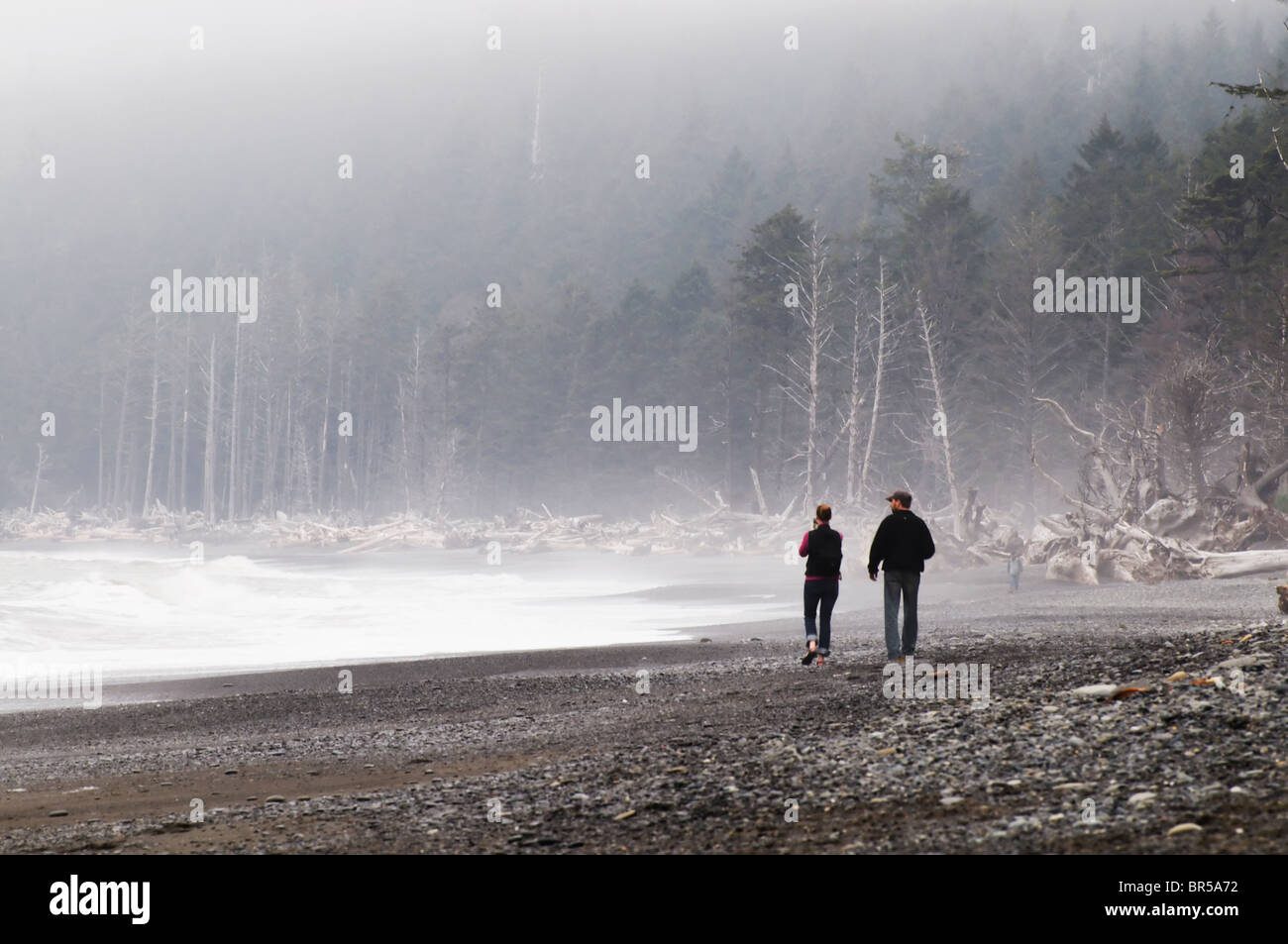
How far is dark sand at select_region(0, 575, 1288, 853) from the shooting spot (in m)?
6.35

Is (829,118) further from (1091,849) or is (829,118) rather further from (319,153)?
(1091,849)

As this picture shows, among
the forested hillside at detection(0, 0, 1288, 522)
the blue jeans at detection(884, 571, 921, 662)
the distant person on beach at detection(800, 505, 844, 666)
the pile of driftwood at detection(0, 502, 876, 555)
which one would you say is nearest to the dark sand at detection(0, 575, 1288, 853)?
the blue jeans at detection(884, 571, 921, 662)

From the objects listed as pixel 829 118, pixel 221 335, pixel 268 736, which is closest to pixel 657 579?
pixel 268 736

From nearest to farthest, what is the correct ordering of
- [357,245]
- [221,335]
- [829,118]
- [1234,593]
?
1. [1234,593]
2. [221,335]
3. [829,118]
4. [357,245]

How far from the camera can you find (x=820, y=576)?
14219 mm

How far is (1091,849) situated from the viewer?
18.2 feet

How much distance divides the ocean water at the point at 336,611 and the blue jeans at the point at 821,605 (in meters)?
7.15

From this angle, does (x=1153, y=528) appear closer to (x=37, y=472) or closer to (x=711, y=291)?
(x=711, y=291)

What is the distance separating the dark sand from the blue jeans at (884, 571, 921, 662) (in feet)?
1.13

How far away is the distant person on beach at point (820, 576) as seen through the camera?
46.2ft

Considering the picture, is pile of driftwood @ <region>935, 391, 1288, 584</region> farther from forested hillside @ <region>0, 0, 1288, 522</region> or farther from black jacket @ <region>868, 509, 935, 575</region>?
black jacket @ <region>868, 509, 935, 575</region>

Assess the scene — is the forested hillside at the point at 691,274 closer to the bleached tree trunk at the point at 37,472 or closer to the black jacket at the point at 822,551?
the bleached tree trunk at the point at 37,472

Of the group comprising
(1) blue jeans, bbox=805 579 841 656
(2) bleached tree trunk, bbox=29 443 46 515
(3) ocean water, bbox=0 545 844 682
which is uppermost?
(2) bleached tree trunk, bbox=29 443 46 515

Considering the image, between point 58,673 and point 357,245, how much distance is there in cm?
14170
